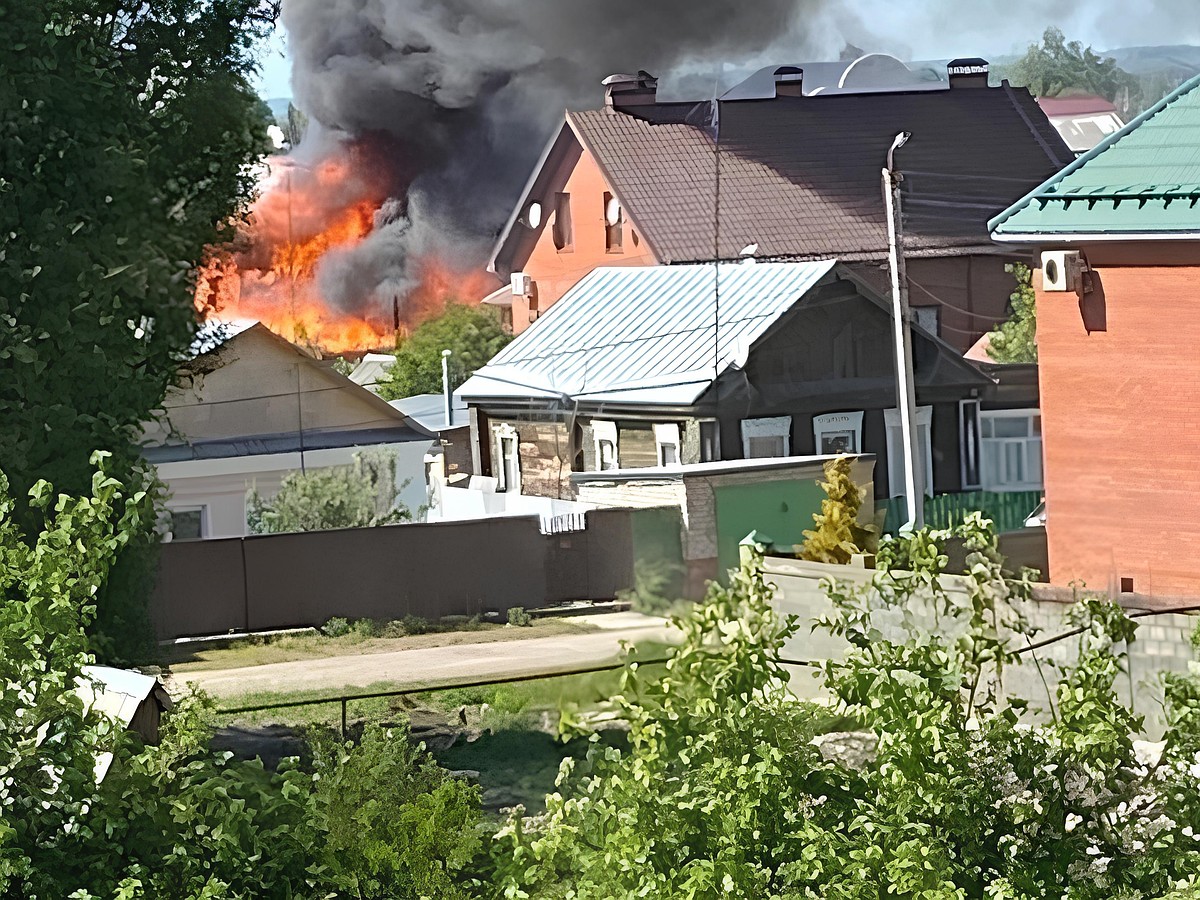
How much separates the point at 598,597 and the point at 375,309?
0.72 m

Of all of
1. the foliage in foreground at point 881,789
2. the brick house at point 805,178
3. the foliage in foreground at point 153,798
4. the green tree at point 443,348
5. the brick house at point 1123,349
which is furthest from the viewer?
the green tree at point 443,348

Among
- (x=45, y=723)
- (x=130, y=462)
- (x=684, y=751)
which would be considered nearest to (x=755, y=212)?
(x=684, y=751)

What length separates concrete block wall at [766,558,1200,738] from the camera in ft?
12.1

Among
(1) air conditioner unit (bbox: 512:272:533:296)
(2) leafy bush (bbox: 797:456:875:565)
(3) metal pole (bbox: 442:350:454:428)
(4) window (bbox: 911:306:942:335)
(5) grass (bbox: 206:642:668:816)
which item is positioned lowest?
(5) grass (bbox: 206:642:668:816)

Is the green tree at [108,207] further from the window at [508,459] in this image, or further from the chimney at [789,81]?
the chimney at [789,81]

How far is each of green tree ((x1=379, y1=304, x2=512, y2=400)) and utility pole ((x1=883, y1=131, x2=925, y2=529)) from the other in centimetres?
76

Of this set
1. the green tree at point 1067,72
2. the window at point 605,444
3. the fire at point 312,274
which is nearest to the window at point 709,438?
the window at point 605,444

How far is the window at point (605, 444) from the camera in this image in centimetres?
365

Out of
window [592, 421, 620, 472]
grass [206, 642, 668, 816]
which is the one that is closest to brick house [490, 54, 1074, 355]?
window [592, 421, 620, 472]

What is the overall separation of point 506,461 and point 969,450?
2.94 feet

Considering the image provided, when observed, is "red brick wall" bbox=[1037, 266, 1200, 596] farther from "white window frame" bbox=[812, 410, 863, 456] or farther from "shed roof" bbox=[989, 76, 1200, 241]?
"white window frame" bbox=[812, 410, 863, 456]

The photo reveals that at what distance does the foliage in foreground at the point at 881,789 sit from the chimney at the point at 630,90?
3.09 ft

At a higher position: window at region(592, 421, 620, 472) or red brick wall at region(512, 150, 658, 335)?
red brick wall at region(512, 150, 658, 335)

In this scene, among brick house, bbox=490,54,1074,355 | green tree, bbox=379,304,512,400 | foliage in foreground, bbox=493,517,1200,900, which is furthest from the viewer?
green tree, bbox=379,304,512,400
